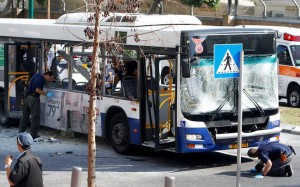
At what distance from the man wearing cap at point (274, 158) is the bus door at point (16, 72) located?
694 centimetres

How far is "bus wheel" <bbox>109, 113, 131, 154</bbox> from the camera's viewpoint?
16469 mm

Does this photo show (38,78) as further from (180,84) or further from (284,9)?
(284,9)

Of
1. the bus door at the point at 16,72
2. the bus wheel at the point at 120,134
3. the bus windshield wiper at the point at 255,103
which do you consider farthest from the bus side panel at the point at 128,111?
the bus door at the point at 16,72

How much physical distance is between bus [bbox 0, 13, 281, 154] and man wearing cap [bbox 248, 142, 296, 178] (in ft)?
2.59

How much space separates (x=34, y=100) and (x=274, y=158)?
6.12 m

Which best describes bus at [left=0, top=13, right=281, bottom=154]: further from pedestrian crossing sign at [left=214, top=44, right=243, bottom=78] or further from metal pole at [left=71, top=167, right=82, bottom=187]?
metal pole at [left=71, top=167, right=82, bottom=187]

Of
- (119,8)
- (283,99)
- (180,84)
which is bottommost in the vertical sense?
(283,99)

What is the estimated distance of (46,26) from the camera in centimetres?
1844

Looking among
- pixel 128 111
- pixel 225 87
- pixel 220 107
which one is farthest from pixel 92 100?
pixel 128 111

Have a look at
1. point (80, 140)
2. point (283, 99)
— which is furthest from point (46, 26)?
point (283, 99)

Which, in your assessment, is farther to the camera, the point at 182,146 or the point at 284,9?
the point at 284,9

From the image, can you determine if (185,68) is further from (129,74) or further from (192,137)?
(129,74)

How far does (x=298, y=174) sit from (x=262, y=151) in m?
0.99

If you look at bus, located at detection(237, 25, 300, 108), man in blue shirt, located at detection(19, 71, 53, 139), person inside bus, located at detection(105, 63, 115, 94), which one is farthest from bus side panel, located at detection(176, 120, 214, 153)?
bus, located at detection(237, 25, 300, 108)
